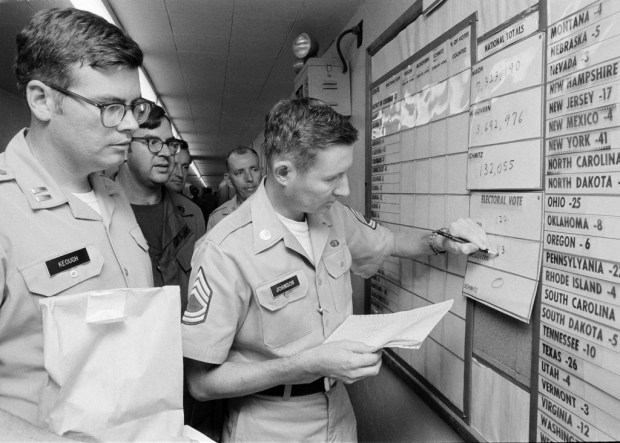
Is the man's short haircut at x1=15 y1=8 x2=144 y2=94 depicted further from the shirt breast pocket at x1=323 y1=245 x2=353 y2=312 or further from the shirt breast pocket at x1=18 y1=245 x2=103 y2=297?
the shirt breast pocket at x1=323 y1=245 x2=353 y2=312

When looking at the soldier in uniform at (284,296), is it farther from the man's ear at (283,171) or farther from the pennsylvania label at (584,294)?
the pennsylvania label at (584,294)

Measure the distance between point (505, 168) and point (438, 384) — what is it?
2.30 feet

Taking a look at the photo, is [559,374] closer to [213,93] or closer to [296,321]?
[296,321]

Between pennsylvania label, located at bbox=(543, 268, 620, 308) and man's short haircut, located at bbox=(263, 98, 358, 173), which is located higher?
man's short haircut, located at bbox=(263, 98, 358, 173)

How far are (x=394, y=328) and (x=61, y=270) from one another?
705 mm

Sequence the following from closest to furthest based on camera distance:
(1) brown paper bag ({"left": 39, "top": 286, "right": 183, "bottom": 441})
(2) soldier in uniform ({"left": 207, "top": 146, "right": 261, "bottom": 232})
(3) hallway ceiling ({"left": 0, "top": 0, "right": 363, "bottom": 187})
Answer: (1) brown paper bag ({"left": 39, "top": 286, "right": 183, "bottom": 441})
(3) hallway ceiling ({"left": 0, "top": 0, "right": 363, "bottom": 187})
(2) soldier in uniform ({"left": 207, "top": 146, "right": 261, "bottom": 232})

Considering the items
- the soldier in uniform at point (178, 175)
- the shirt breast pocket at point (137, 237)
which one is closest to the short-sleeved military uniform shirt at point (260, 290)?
the shirt breast pocket at point (137, 237)

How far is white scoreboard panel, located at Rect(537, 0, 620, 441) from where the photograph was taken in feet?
2.32

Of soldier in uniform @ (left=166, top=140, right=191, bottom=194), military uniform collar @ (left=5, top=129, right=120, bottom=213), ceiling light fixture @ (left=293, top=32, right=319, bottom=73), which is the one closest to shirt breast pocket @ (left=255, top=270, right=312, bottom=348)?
military uniform collar @ (left=5, top=129, right=120, bottom=213)

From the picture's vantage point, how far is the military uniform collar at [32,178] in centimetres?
89

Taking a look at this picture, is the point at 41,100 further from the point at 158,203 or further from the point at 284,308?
the point at 158,203

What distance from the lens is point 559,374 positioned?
0.84 meters

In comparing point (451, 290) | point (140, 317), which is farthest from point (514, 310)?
point (140, 317)

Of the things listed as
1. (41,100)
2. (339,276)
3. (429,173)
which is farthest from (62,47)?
(429,173)
